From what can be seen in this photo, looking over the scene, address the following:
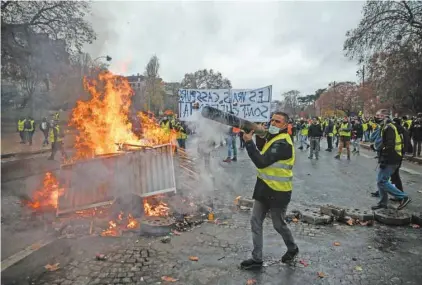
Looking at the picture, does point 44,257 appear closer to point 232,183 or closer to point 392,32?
point 232,183

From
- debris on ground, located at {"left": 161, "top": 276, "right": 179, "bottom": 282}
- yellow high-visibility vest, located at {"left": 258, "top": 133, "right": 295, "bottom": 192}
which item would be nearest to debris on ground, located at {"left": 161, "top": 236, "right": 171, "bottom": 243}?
debris on ground, located at {"left": 161, "top": 276, "right": 179, "bottom": 282}

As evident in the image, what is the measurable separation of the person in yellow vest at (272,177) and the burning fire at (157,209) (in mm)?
2249

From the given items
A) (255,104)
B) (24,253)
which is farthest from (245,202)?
(255,104)

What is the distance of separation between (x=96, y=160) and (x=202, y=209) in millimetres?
2155

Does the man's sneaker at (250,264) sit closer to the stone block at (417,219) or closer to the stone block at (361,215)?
the stone block at (361,215)

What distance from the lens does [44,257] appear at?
439 cm

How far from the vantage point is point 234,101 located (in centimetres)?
1175

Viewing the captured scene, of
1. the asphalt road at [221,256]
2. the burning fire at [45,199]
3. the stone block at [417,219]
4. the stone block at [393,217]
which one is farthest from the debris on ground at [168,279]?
the stone block at [417,219]

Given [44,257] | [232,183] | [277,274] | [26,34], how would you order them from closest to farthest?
[277,274] → [44,257] → [232,183] → [26,34]

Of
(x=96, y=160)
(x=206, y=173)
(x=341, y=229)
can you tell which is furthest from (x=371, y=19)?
(x=96, y=160)

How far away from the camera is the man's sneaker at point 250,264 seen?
412 cm

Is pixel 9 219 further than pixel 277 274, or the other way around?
pixel 9 219

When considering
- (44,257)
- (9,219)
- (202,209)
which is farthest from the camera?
(202,209)

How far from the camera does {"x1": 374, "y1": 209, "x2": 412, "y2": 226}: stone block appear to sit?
587 cm
